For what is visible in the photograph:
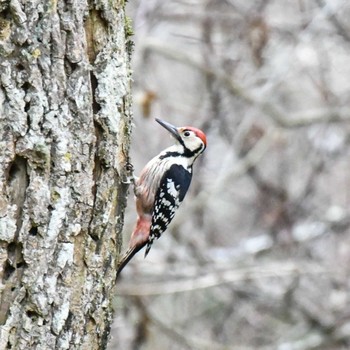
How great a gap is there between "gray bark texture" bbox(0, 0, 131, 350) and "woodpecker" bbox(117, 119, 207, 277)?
1429mm

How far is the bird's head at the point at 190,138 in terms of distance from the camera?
4.30 m

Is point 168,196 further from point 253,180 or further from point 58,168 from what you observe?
point 253,180

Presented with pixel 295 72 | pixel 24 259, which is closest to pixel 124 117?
pixel 24 259

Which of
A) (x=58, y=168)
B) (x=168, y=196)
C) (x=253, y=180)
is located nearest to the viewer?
(x=58, y=168)

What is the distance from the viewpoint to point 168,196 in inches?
168

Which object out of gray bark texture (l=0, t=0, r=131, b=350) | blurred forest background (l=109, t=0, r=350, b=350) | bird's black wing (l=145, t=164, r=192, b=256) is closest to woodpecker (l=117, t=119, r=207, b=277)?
bird's black wing (l=145, t=164, r=192, b=256)

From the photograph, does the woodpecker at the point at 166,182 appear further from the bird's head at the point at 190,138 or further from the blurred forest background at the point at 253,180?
the blurred forest background at the point at 253,180

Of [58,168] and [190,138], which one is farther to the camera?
[190,138]

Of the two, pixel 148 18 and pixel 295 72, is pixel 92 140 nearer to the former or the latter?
pixel 148 18

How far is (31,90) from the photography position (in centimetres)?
245

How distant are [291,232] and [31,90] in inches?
197

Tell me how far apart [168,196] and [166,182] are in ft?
0.24

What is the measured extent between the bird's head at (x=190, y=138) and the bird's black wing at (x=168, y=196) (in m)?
0.11

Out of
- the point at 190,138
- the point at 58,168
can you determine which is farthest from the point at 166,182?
the point at 58,168
